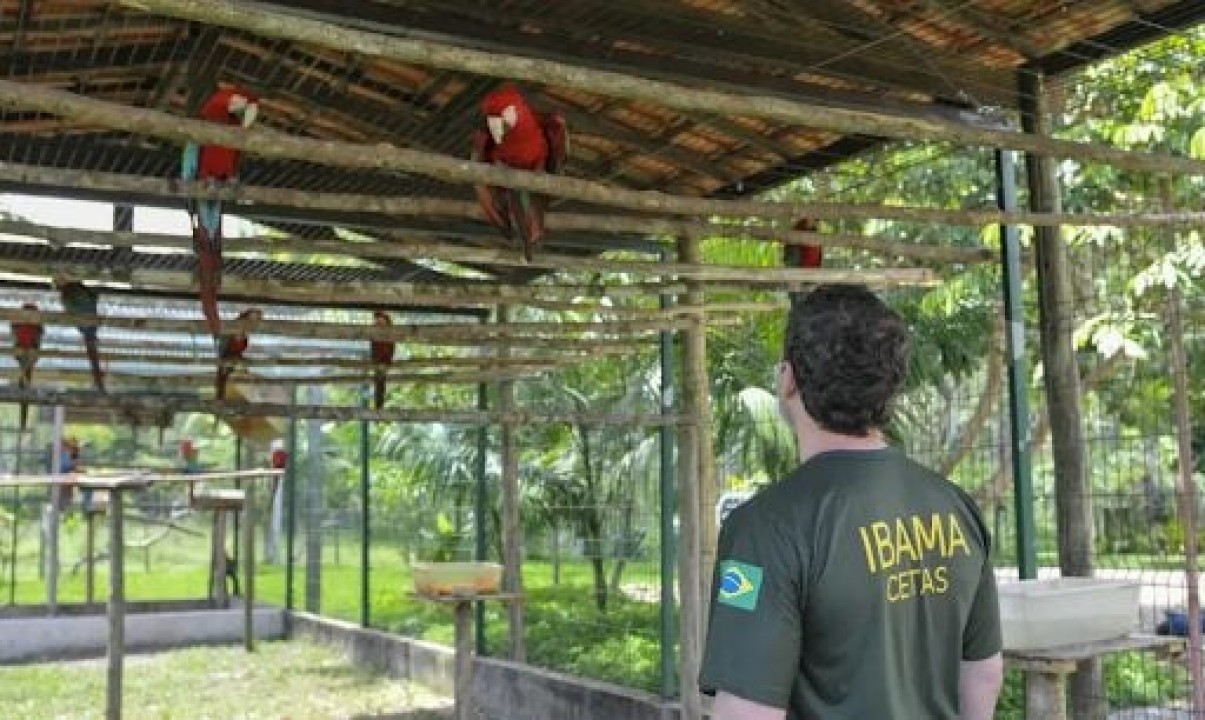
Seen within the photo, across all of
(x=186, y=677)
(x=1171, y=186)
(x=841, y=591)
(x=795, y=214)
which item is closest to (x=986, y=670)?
(x=841, y=591)

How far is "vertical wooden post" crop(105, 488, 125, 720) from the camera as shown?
19.7 ft

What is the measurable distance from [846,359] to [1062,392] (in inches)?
113

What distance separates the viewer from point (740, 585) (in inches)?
55.4

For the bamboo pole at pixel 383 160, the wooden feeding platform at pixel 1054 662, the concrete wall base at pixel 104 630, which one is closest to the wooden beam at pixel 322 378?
the bamboo pole at pixel 383 160

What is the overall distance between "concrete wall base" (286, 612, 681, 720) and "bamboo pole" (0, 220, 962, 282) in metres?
2.43

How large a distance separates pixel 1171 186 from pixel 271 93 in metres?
5.32

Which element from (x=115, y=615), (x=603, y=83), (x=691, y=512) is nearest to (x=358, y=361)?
(x=691, y=512)

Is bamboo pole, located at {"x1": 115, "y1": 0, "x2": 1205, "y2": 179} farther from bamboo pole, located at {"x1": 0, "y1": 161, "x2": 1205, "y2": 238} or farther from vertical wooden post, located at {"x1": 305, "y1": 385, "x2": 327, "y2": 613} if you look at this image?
vertical wooden post, located at {"x1": 305, "y1": 385, "x2": 327, "y2": 613}

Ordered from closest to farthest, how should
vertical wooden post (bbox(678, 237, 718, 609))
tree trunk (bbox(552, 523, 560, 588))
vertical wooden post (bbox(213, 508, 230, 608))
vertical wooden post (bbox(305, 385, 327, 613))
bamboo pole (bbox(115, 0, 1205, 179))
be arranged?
bamboo pole (bbox(115, 0, 1205, 179)) → vertical wooden post (bbox(678, 237, 718, 609)) → tree trunk (bbox(552, 523, 560, 588)) → vertical wooden post (bbox(305, 385, 327, 613)) → vertical wooden post (bbox(213, 508, 230, 608))

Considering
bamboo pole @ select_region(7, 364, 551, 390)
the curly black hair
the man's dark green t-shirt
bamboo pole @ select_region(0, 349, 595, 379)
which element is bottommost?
the man's dark green t-shirt

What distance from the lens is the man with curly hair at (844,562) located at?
1.39 metres

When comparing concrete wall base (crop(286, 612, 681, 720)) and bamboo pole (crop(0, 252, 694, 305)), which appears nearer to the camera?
bamboo pole (crop(0, 252, 694, 305))

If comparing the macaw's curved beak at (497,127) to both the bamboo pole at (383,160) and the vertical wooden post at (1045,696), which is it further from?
the vertical wooden post at (1045,696)

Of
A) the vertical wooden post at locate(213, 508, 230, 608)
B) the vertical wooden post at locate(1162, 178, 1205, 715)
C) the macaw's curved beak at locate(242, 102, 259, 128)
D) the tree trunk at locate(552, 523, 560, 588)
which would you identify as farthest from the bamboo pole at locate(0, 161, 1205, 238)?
the vertical wooden post at locate(213, 508, 230, 608)
